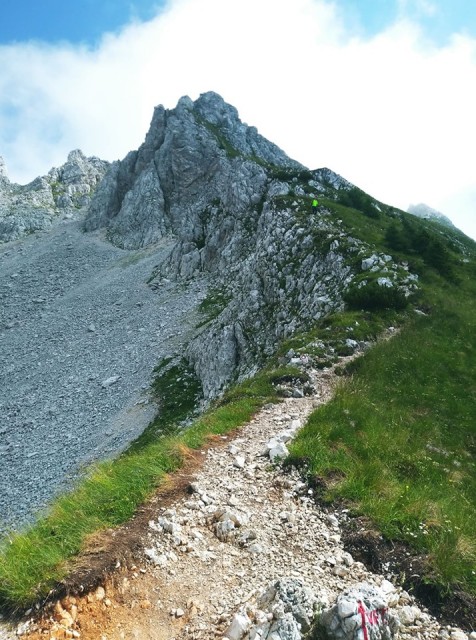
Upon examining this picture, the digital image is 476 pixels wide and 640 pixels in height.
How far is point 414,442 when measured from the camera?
15188 millimetres

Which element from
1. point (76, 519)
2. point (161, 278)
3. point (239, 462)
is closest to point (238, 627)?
point (76, 519)

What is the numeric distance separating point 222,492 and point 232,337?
2949cm

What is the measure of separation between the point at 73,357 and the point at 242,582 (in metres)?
50.7

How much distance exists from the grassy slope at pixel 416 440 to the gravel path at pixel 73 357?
904 inches

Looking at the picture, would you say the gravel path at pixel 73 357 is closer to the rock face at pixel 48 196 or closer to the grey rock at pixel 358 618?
the grey rock at pixel 358 618

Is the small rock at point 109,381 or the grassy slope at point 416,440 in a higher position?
the grassy slope at point 416,440

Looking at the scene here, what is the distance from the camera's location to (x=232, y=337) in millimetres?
39312

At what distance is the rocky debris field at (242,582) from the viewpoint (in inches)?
246

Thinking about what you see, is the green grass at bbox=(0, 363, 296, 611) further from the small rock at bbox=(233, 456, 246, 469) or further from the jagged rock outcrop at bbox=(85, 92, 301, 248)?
the jagged rock outcrop at bbox=(85, 92, 301, 248)

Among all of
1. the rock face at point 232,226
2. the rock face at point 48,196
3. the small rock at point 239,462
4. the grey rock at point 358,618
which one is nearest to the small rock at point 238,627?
the grey rock at point 358,618

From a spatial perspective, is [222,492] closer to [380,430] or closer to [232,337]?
[380,430]

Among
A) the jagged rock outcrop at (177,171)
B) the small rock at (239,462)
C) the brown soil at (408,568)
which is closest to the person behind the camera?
the brown soil at (408,568)

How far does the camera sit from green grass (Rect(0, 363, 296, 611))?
6.51 m

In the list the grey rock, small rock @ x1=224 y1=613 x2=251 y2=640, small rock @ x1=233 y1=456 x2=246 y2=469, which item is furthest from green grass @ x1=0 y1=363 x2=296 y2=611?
the grey rock
